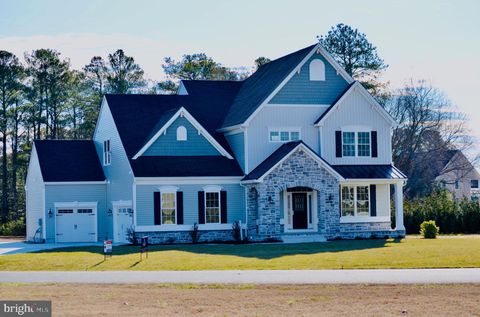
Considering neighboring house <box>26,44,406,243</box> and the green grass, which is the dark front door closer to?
neighboring house <box>26,44,406,243</box>

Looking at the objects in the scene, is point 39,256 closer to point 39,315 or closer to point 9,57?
point 39,315

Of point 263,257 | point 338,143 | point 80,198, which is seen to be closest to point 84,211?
point 80,198

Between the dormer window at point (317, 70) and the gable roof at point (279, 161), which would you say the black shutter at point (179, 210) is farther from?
the dormer window at point (317, 70)

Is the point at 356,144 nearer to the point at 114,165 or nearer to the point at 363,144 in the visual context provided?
the point at 363,144

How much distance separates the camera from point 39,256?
127 ft

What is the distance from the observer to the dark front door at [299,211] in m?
48.9

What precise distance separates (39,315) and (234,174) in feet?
94.0

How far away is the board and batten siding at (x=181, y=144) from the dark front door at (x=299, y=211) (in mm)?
4964

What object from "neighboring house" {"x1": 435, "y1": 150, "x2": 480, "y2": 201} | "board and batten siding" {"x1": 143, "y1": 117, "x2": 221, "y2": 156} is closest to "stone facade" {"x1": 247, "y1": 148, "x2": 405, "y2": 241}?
"board and batten siding" {"x1": 143, "y1": 117, "x2": 221, "y2": 156}

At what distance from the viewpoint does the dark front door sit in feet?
160

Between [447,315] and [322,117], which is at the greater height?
[322,117]

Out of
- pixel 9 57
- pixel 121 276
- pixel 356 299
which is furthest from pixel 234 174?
pixel 9 57

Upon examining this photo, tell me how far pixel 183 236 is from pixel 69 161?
11.1m

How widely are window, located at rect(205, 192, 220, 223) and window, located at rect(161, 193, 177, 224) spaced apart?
1754mm
